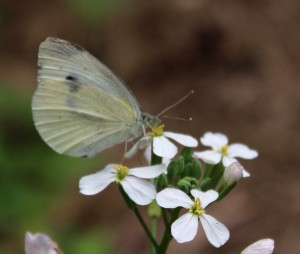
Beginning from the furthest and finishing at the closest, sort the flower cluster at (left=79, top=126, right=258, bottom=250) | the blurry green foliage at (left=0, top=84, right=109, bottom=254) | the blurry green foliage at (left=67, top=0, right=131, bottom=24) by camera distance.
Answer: the blurry green foliage at (left=67, top=0, right=131, bottom=24), the blurry green foliage at (left=0, top=84, right=109, bottom=254), the flower cluster at (left=79, top=126, right=258, bottom=250)

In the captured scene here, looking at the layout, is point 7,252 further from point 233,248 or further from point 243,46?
point 243,46

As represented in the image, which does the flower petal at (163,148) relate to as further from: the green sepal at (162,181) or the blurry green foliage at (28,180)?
the blurry green foliage at (28,180)

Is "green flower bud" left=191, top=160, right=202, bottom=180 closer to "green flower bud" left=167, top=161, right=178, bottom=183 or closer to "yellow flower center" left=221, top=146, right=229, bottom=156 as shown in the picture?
"green flower bud" left=167, top=161, right=178, bottom=183

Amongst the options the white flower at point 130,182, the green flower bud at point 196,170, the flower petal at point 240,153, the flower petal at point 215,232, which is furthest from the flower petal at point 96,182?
the flower petal at point 240,153

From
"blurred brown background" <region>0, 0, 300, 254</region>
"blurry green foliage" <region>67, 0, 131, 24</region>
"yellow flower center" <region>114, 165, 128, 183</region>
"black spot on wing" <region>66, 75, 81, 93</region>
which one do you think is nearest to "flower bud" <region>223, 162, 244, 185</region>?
"yellow flower center" <region>114, 165, 128, 183</region>

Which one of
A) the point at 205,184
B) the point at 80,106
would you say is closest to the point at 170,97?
the point at 80,106

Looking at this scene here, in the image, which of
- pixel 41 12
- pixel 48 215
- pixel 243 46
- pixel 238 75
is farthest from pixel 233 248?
pixel 41 12

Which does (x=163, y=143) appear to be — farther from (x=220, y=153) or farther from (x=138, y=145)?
(x=220, y=153)
